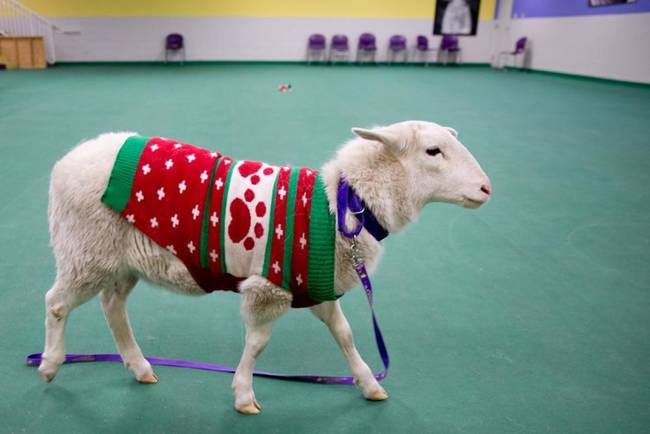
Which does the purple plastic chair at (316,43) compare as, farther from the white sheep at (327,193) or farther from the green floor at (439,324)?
the white sheep at (327,193)

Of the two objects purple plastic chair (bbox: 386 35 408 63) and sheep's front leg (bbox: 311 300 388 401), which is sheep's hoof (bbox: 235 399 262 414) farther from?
purple plastic chair (bbox: 386 35 408 63)

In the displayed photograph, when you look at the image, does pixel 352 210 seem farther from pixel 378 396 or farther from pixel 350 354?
pixel 378 396

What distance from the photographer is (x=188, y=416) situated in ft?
6.43

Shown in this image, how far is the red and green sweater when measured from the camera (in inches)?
68.4

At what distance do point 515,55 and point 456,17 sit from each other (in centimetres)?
267

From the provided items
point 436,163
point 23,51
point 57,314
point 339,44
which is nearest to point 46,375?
point 57,314

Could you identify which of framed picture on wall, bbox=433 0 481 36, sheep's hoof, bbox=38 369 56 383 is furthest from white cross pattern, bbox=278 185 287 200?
framed picture on wall, bbox=433 0 481 36

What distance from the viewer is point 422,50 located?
18.1 metres

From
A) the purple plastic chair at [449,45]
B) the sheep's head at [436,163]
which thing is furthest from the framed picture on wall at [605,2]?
the sheep's head at [436,163]

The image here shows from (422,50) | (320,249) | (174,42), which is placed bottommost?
(320,249)

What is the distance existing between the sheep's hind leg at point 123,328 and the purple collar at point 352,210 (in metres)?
0.95

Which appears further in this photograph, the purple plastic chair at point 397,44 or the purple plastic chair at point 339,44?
the purple plastic chair at point 397,44

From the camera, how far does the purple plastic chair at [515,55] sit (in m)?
16.2

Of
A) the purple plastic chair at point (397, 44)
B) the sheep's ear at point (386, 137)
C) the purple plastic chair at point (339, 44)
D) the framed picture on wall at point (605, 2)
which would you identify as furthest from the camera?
the purple plastic chair at point (397, 44)
